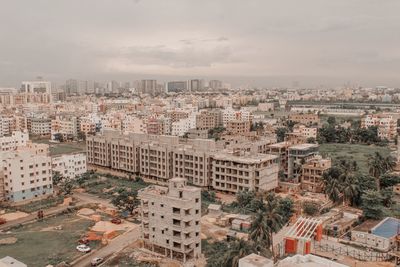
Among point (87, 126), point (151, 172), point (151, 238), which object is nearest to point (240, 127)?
point (87, 126)

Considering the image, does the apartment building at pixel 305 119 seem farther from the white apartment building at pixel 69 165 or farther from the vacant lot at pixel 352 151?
the white apartment building at pixel 69 165

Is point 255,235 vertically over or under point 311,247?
over

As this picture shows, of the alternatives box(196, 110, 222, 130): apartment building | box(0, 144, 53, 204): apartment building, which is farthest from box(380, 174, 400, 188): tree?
box(196, 110, 222, 130): apartment building

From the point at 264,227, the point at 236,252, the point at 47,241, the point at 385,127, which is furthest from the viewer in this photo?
the point at 385,127

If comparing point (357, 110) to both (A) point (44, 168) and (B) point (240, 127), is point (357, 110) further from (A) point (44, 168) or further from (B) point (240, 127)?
(A) point (44, 168)

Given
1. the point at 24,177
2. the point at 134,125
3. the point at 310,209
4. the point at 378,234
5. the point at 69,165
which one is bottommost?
the point at 310,209

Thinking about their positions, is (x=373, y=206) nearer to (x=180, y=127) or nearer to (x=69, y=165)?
(x=69, y=165)

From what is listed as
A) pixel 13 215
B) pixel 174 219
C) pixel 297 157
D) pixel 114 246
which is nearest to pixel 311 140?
pixel 297 157
